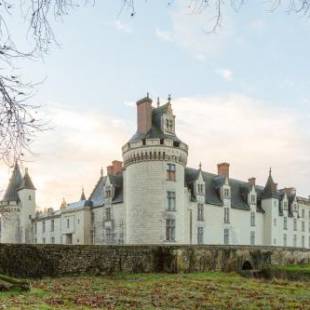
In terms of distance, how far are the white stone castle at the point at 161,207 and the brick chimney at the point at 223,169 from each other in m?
0.10

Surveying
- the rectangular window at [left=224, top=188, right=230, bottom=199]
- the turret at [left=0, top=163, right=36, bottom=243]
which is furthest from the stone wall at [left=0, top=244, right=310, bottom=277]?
the turret at [left=0, top=163, right=36, bottom=243]

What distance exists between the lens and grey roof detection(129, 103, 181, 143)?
33.2 m

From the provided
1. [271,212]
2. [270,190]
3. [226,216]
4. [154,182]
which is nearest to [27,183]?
[226,216]

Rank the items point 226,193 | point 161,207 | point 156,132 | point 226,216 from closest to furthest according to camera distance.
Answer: point 161,207, point 156,132, point 226,216, point 226,193

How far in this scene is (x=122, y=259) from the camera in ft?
74.3

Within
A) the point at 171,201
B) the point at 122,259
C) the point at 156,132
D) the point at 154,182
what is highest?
the point at 156,132

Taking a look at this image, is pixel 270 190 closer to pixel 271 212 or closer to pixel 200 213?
pixel 271 212

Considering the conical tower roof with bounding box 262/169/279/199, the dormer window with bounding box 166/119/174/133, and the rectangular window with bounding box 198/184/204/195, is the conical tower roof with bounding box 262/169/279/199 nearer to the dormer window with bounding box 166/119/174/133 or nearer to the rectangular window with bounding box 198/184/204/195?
the rectangular window with bounding box 198/184/204/195

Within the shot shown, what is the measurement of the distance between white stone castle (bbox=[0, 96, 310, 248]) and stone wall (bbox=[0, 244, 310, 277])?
592cm

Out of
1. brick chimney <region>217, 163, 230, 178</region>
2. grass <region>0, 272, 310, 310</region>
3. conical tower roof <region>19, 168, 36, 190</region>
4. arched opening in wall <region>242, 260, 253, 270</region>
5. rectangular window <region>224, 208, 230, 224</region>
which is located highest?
brick chimney <region>217, 163, 230, 178</region>

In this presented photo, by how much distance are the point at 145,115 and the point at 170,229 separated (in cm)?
831

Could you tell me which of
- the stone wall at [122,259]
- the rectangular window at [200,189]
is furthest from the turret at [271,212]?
the stone wall at [122,259]

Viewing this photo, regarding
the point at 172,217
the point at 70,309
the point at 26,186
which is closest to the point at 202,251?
the point at 172,217

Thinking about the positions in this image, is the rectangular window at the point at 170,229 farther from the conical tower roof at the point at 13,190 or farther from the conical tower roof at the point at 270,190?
the conical tower roof at the point at 13,190
